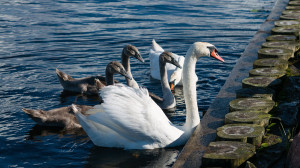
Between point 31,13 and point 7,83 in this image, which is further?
point 31,13

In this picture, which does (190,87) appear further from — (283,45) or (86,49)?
(86,49)

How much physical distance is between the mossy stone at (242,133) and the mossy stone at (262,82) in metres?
1.43

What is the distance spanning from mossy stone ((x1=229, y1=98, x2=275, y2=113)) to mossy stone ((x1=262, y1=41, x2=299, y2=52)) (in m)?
2.68

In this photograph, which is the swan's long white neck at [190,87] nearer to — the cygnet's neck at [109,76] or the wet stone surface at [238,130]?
the wet stone surface at [238,130]

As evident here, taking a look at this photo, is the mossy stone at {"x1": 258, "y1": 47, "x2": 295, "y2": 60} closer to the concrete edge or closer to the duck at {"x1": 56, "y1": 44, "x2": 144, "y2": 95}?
the concrete edge

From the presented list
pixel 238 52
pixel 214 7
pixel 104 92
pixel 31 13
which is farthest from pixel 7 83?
pixel 214 7

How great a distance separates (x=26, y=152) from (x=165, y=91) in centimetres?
326

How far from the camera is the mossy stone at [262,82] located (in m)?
7.43

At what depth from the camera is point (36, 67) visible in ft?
39.8

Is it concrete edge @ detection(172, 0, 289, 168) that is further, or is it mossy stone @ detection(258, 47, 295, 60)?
mossy stone @ detection(258, 47, 295, 60)

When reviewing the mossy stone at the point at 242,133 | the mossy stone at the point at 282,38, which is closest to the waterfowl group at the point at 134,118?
the mossy stone at the point at 242,133

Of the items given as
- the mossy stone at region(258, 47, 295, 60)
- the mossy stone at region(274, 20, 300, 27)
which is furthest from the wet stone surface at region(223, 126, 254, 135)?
the mossy stone at region(274, 20, 300, 27)

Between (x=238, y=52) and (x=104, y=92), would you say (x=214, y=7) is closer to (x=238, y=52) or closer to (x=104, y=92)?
(x=238, y=52)

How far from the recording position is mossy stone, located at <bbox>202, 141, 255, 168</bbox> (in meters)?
5.32
